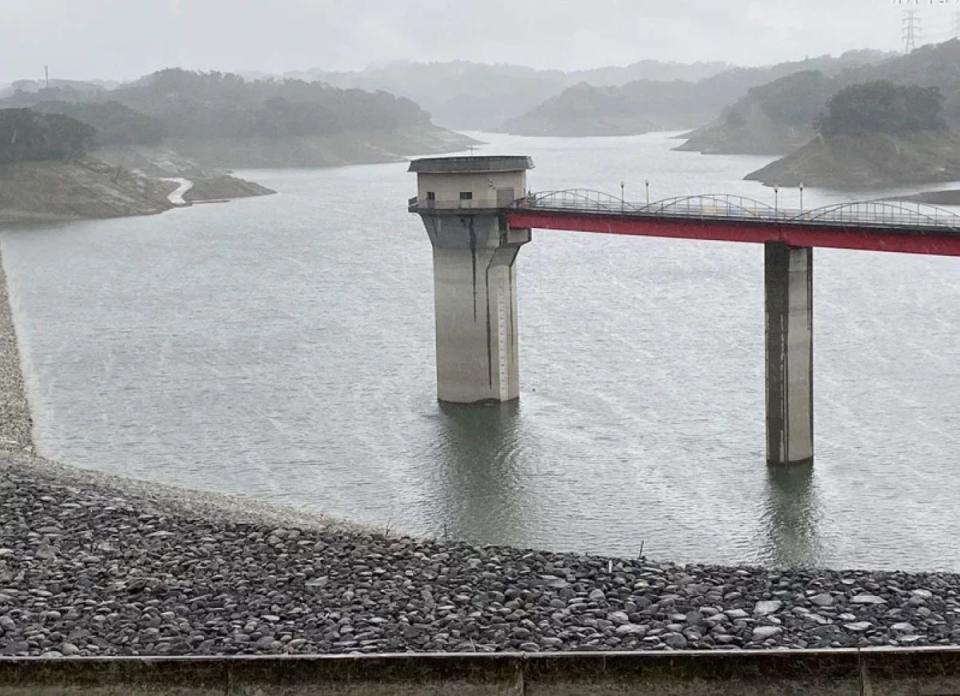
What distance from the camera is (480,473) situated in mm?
27703

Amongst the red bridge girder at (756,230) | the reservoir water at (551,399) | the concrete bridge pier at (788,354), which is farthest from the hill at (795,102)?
the concrete bridge pier at (788,354)

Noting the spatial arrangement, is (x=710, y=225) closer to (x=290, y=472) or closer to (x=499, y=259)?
(x=499, y=259)

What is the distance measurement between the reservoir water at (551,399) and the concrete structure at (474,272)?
3.05 feet

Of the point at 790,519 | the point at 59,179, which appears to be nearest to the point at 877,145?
the point at 59,179

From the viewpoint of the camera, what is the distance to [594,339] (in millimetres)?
39625

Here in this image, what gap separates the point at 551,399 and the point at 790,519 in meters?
9.85

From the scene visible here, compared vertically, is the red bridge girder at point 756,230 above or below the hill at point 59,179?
below

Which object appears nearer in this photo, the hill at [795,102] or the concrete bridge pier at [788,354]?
the concrete bridge pier at [788,354]

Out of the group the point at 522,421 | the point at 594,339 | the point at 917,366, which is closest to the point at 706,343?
the point at 594,339

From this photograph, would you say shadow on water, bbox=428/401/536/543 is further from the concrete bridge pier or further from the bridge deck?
the concrete bridge pier

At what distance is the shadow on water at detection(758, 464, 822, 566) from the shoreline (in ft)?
16.5

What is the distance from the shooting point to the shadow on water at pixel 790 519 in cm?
2200

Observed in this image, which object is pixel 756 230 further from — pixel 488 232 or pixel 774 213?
pixel 488 232

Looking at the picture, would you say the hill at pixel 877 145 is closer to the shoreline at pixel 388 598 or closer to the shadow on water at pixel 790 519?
the shadow on water at pixel 790 519
